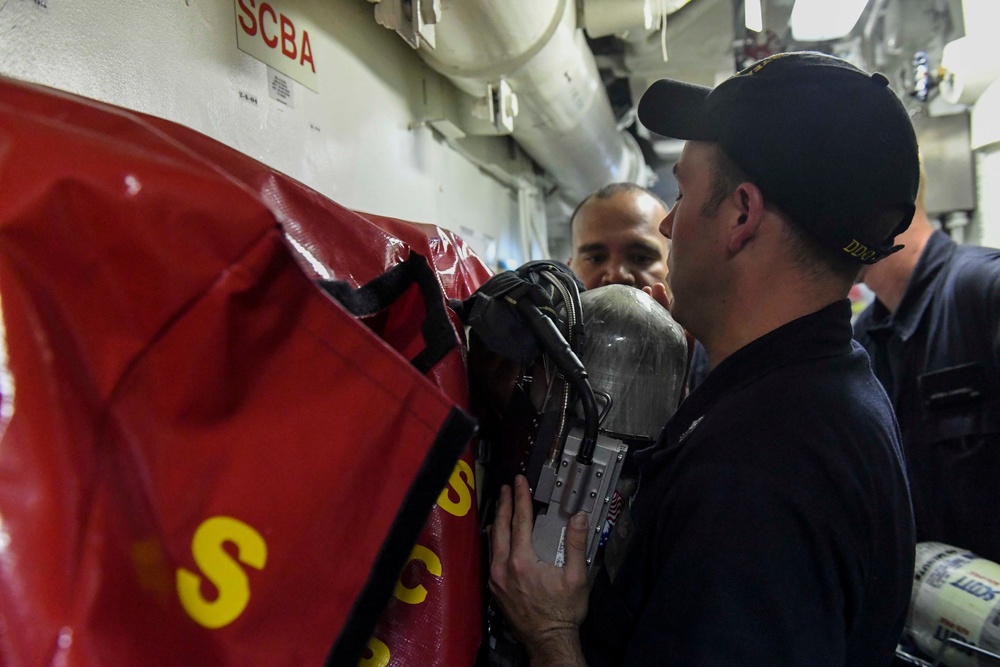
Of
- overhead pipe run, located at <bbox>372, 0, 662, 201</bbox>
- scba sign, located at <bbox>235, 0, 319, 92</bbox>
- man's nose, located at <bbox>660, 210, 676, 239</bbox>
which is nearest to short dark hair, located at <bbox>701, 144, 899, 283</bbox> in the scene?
man's nose, located at <bbox>660, 210, 676, 239</bbox>

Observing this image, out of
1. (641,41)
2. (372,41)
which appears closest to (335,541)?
(372,41)

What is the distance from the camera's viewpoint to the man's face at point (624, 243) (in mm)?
1656

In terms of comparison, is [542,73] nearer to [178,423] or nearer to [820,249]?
[820,249]

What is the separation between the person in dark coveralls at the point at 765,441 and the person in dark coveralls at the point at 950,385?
73 centimetres

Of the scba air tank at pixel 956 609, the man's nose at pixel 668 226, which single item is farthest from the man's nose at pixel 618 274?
the scba air tank at pixel 956 609

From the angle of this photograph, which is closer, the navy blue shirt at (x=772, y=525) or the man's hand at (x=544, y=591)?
the navy blue shirt at (x=772, y=525)

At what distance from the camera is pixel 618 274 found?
1632 millimetres

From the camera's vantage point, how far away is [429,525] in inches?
24.5

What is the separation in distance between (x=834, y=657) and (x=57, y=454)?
2.27 ft

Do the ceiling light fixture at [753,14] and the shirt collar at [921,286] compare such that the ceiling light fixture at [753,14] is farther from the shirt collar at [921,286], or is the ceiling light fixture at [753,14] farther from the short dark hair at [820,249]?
the short dark hair at [820,249]

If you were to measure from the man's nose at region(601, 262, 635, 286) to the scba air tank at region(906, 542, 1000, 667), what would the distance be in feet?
2.80

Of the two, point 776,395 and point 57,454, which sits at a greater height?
point 776,395

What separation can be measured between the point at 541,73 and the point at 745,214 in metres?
0.98

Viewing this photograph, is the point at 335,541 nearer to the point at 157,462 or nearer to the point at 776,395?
the point at 157,462
